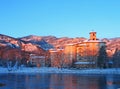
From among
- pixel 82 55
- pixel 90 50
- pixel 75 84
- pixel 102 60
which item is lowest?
pixel 75 84

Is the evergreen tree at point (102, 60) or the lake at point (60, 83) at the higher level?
the evergreen tree at point (102, 60)

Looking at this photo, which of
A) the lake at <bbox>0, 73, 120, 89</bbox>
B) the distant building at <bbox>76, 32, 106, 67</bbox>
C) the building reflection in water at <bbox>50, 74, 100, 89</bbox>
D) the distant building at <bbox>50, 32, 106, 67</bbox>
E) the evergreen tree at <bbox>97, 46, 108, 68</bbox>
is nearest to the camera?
the building reflection in water at <bbox>50, 74, 100, 89</bbox>

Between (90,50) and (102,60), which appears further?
(90,50)

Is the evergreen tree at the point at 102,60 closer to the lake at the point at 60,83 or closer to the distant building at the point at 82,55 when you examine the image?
the distant building at the point at 82,55

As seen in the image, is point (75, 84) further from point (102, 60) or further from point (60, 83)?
point (102, 60)

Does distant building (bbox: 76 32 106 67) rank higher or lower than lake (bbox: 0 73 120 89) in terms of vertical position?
higher

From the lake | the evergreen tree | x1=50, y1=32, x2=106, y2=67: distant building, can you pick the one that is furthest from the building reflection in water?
x1=50, y1=32, x2=106, y2=67: distant building

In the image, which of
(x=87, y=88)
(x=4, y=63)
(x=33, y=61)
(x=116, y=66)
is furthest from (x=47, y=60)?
(x=87, y=88)

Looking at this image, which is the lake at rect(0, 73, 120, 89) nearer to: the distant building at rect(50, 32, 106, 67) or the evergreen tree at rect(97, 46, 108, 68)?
the evergreen tree at rect(97, 46, 108, 68)

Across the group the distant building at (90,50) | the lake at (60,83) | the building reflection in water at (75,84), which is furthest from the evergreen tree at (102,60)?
the building reflection in water at (75,84)

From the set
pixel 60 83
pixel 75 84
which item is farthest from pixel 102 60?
pixel 75 84

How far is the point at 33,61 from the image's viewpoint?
6663 inches

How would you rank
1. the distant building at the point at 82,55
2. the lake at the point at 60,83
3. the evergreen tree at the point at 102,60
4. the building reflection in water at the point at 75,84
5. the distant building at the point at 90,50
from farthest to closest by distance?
1. the distant building at the point at 82,55
2. the distant building at the point at 90,50
3. the evergreen tree at the point at 102,60
4. the lake at the point at 60,83
5. the building reflection in water at the point at 75,84

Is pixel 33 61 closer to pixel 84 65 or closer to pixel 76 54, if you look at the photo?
pixel 76 54
